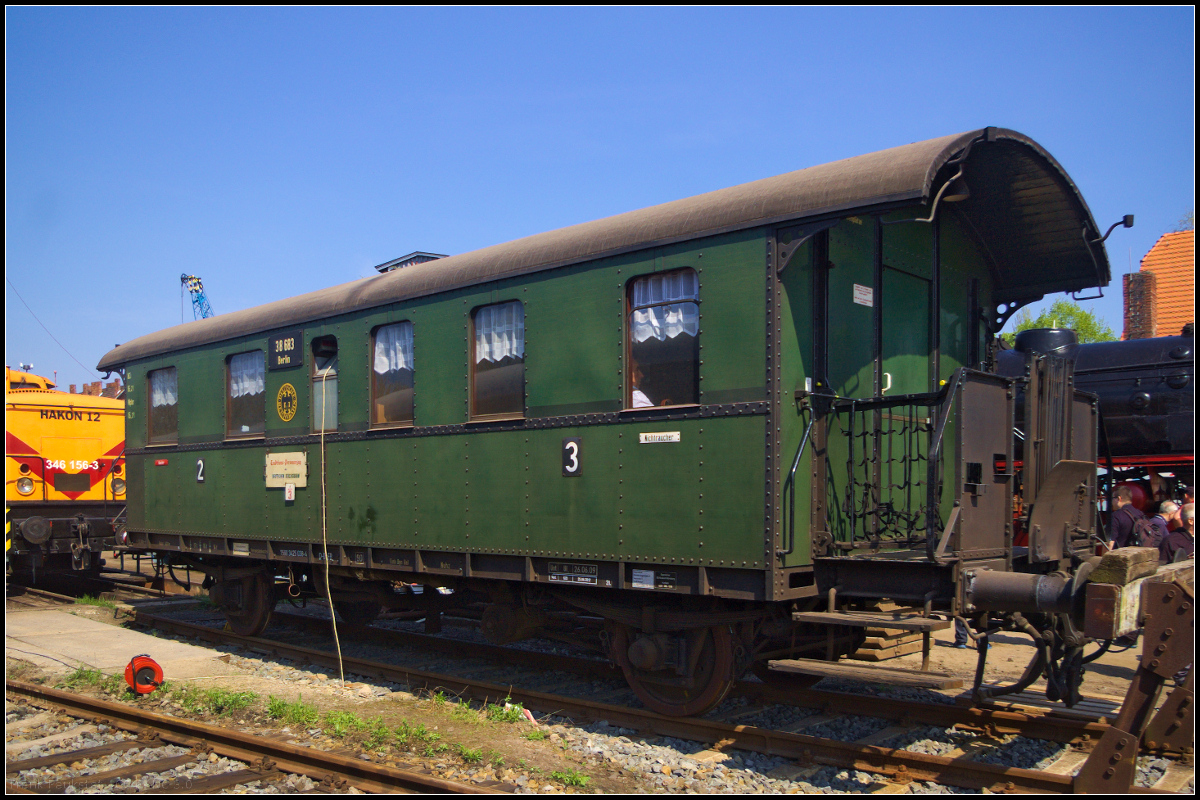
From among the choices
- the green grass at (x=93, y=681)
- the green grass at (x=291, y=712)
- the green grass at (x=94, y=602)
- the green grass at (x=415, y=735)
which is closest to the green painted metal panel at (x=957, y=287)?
the green grass at (x=415, y=735)

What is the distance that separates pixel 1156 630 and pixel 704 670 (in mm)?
2898

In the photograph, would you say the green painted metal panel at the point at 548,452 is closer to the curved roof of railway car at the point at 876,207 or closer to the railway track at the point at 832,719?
the curved roof of railway car at the point at 876,207

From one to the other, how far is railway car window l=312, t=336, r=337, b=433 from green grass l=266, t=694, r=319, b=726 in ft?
9.38

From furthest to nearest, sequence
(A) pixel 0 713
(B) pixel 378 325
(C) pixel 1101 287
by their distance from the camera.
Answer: (B) pixel 378 325 < (C) pixel 1101 287 < (A) pixel 0 713

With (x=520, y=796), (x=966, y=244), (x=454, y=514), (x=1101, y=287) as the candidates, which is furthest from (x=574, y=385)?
(x=1101, y=287)

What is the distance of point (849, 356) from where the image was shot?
Result: 647 centimetres

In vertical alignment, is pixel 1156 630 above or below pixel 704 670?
above

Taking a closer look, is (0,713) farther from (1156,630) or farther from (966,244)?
(966,244)

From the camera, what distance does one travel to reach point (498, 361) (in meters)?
→ 7.49

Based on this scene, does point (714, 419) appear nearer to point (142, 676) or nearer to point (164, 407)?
point (142, 676)

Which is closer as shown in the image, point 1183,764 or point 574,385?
point 1183,764

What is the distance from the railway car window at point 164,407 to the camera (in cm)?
1116

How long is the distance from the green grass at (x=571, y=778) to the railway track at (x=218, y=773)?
0.29 m

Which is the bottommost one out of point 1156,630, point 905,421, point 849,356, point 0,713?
point 0,713
